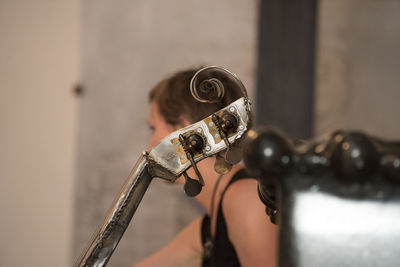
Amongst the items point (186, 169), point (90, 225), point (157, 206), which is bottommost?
point (90, 225)

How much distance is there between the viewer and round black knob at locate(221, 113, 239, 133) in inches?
22.6

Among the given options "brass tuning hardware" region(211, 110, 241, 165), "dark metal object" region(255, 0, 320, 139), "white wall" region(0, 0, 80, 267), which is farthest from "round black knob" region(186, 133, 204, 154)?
"white wall" region(0, 0, 80, 267)

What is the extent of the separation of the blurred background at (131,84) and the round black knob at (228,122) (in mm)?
1461

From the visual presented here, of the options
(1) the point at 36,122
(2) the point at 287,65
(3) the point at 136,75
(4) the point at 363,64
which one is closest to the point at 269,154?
(2) the point at 287,65

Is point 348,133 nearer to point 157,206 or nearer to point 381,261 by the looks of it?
point 381,261

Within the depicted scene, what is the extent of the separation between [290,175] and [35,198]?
279 cm

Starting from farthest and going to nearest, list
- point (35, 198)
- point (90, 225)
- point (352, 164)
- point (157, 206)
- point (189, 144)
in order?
point (35, 198) → point (90, 225) → point (157, 206) → point (189, 144) → point (352, 164)

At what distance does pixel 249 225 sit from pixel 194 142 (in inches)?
15.7

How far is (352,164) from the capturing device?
304 millimetres

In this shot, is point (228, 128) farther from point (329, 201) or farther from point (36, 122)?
point (36, 122)

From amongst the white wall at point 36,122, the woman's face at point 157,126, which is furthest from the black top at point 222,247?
the white wall at point 36,122

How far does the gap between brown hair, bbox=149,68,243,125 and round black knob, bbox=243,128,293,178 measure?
0.34 metres

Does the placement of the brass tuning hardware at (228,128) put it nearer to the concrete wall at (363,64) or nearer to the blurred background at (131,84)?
the blurred background at (131,84)

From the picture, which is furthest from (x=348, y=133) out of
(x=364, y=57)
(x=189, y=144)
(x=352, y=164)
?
(x=364, y=57)
